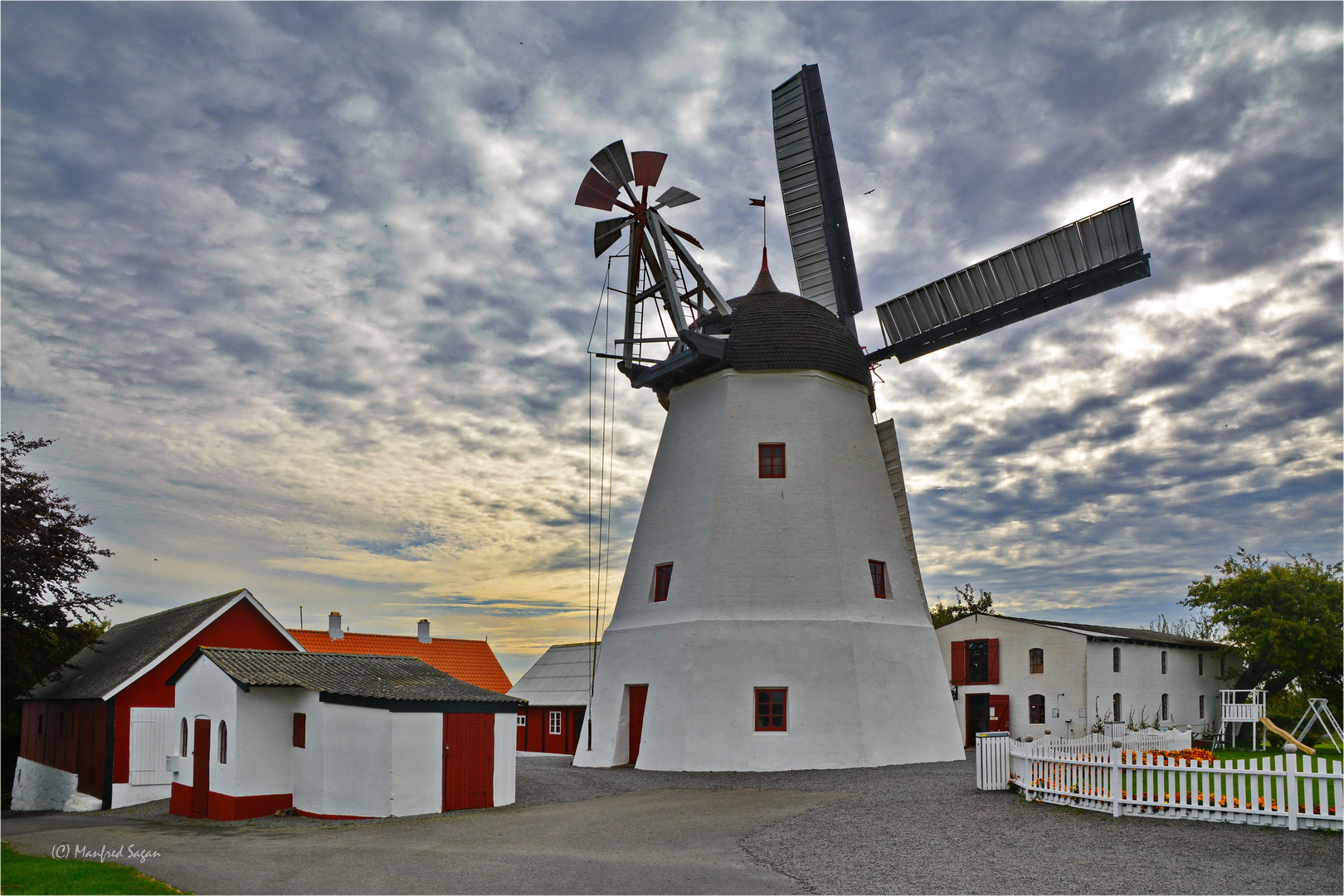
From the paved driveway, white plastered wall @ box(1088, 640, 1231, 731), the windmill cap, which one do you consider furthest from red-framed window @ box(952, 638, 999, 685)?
the paved driveway

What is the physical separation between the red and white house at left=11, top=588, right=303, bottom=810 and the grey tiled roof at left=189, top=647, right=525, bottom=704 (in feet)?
8.57

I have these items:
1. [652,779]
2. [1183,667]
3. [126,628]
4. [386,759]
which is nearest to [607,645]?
[652,779]

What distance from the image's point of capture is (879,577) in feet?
72.6

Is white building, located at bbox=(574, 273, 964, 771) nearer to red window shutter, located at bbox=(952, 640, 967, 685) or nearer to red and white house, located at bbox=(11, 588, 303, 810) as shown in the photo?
red window shutter, located at bbox=(952, 640, 967, 685)

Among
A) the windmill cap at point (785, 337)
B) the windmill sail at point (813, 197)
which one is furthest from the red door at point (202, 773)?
the windmill sail at point (813, 197)

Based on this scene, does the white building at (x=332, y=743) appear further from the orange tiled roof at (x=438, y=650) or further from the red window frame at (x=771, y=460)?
the orange tiled roof at (x=438, y=650)

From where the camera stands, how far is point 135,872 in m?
10.7

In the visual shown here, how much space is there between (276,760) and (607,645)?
888cm

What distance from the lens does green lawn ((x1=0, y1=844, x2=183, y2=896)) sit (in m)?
9.66

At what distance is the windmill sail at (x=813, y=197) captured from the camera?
25.7 m

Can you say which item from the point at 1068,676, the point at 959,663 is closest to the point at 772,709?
the point at 1068,676

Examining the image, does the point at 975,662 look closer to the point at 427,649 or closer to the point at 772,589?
the point at 772,589

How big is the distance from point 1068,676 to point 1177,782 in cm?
1412

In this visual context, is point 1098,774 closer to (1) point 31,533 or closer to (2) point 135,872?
(2) point 135,872
